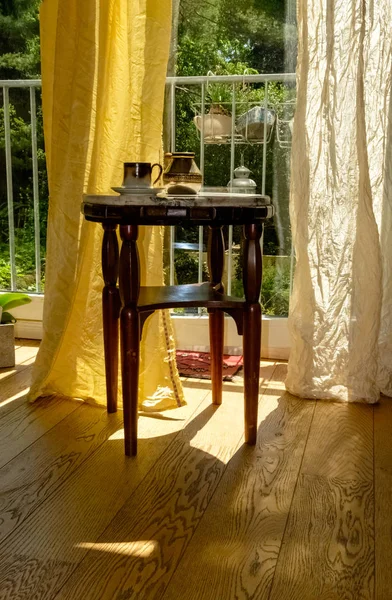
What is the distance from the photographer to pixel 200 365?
2.64 metres

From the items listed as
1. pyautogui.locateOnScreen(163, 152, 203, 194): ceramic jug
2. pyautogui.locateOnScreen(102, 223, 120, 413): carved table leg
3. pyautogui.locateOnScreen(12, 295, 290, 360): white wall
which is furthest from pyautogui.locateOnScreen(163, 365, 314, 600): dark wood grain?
pyautogui.locateOnScreen(163, 152, 203, 194): ceramic jug

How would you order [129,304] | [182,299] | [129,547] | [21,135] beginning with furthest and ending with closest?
[21,135]
[182,299]
[129,304]
[129,547]

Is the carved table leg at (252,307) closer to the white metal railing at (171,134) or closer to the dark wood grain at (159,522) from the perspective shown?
the dark wood grain at (159,522)

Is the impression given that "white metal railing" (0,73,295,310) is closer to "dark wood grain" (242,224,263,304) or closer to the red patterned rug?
the red patterned rug

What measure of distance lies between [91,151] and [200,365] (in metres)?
0.89

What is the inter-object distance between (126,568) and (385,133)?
1474 mm

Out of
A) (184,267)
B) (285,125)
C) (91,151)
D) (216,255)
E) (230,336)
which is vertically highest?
(285,125)

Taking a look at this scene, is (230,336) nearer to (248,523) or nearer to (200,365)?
(200,365)

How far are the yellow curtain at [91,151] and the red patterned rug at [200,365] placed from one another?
30 cm

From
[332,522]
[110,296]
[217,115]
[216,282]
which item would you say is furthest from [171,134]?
[332,522]

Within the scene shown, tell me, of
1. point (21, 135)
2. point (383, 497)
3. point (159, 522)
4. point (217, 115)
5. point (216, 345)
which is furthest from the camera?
point (21, 135)

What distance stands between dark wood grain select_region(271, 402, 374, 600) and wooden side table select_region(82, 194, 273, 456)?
0.78ft

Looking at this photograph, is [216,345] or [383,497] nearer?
[383,497]

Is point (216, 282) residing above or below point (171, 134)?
below
